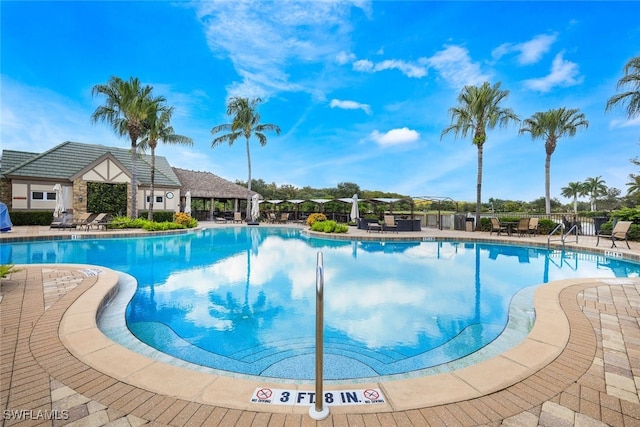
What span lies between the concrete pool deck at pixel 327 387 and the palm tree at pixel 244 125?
21966 millimetres

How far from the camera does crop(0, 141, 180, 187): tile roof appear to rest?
1950 cm

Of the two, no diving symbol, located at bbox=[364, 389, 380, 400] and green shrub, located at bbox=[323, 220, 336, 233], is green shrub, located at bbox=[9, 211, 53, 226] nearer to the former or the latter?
green shrub, located at bbox=[323, 220, 336, 233]

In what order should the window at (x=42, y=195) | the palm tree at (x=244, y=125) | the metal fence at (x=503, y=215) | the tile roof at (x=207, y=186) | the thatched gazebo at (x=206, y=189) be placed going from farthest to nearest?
1. the tile roof at (x=207, y=186)
2. the thatched gazebo at (x=206, y=189)
3. the palm tree at (x=244, y=125)
4. the window at (x=42, y=195)
5. the metal fence at (x=503, y=215)

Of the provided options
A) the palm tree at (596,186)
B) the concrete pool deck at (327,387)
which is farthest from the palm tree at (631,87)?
the palm tree at (596,186)

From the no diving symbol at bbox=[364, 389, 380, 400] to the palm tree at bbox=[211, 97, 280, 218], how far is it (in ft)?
75.1

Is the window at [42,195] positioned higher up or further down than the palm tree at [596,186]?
further down

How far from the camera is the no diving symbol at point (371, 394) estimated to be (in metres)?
2.10

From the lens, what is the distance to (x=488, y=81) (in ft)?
57.8

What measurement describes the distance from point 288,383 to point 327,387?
0.38 metres

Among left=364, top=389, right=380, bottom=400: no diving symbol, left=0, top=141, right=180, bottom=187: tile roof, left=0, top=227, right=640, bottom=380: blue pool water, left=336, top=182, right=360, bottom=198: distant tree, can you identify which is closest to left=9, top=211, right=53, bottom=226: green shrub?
left=0, top=141, right=180, bottom=187: tile roof

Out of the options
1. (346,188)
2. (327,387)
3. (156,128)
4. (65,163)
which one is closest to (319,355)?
(327,387)

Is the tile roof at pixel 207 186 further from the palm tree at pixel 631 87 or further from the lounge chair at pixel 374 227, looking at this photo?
the palm tree at pixel 631 87
